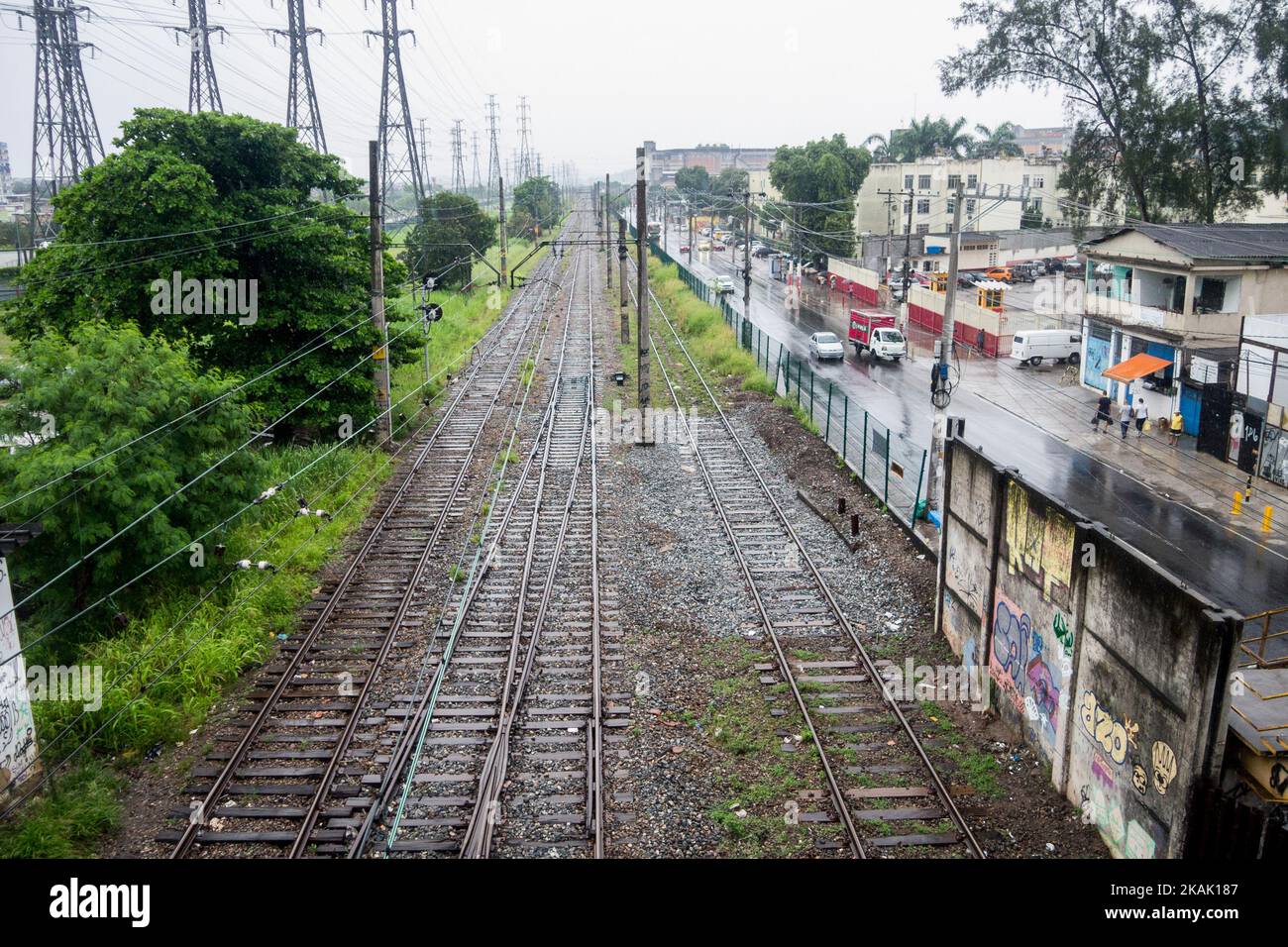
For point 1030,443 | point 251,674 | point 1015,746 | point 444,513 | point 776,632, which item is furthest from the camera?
point 1030,443

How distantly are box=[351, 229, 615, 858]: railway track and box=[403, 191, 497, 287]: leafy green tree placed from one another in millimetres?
30177

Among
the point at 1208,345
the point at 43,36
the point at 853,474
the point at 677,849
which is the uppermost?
the point at 43,36

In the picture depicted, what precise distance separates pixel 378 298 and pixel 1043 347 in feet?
97.3

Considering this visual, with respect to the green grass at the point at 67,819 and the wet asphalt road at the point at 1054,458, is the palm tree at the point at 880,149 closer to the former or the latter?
the wet asphalt road at the point at 1054,458

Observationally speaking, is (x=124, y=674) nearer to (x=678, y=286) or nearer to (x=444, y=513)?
(x=444, y=513)

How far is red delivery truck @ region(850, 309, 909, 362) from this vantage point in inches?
1640

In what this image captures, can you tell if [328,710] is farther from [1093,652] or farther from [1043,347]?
[1043,347]

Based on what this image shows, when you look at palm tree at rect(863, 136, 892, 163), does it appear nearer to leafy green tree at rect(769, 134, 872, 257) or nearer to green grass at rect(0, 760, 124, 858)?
leafy green tree at rect(769, 134, 872, 257)

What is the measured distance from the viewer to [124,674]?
12523mm

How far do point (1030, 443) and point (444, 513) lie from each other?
18.2 m

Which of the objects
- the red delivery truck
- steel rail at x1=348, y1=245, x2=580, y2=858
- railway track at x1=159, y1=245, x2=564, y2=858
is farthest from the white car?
steel rail at x1=348, y1=245, x2=580, y2=858

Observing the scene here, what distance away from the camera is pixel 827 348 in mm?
42062

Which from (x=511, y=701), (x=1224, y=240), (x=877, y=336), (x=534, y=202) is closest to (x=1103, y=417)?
(x=1224, y=240)

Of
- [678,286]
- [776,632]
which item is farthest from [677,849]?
[678,286]
